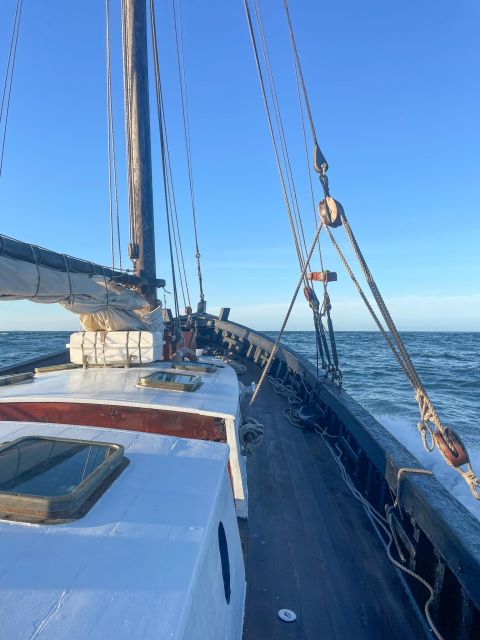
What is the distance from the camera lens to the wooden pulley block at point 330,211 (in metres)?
3.52

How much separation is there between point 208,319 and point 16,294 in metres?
13.6

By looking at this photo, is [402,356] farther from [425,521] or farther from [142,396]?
[142,396]

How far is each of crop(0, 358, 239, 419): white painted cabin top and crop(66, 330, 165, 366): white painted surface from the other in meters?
0.46

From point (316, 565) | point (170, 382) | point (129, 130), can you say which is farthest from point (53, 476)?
point (129, 130)

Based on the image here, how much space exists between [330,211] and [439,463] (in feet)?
21.3

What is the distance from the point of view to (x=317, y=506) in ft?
14.2

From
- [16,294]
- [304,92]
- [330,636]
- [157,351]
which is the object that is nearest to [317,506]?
[330,636]

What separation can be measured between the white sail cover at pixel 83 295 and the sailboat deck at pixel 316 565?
2.86 metres

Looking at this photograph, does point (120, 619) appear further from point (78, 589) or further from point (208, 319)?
point (208, 319)

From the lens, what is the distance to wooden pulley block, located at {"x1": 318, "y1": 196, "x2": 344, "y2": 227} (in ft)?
11.5

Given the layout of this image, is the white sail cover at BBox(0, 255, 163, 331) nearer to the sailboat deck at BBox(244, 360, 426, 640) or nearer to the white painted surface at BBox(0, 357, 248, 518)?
the white painted surface at BBox(0, 357, 248, 518)

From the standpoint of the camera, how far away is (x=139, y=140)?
692 centimetres

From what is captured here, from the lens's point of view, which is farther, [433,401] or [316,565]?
[433,401]

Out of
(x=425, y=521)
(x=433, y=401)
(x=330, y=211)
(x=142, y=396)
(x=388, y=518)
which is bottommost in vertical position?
(x=433, y=401)
